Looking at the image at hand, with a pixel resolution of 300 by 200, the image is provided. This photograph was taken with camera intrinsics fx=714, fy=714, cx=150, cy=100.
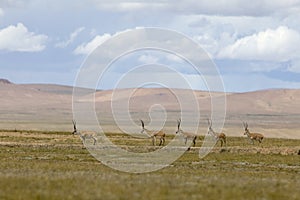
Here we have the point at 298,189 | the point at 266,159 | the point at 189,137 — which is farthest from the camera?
the point at 189,137

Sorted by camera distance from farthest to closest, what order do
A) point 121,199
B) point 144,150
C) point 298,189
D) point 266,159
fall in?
point 144,150 → point 266,159 → point 298,189 → point 121,199

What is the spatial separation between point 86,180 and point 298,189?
808 cm

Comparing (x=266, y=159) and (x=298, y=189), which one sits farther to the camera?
(x=266, y=159)

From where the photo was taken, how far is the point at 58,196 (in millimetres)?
22953

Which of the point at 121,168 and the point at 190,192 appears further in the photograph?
the point at 121,168

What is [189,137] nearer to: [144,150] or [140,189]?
[144,150]

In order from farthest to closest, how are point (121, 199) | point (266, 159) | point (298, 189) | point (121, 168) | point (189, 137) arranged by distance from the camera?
point (189, 137) < point (266, 159) < point (121, 168) < point (298, 189) < point (121, 199)

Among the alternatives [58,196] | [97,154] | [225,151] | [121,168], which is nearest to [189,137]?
[225,151]

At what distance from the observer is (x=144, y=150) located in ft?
208

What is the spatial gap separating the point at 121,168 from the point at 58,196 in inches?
728

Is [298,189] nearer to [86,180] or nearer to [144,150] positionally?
[86,180]

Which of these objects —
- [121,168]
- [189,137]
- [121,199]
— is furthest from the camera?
[189,137]

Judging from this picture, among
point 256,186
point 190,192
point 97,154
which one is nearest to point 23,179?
point 190,192

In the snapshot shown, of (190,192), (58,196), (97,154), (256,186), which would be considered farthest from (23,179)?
(97,154)
